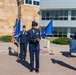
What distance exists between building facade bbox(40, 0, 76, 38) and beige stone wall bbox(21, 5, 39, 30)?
1.52 meters

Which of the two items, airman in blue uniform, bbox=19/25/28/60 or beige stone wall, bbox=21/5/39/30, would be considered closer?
airman in blue uniform, bbox=19/25/28/60

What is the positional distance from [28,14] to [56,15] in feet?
18.8

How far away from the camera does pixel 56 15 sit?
51.9m

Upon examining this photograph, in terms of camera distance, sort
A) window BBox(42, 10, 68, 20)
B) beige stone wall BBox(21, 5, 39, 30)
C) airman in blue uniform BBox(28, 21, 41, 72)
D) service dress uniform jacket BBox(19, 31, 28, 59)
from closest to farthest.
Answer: airman in blue uniform BBox(28, 21, 41, 72)
service dress uniform jacket BBox(19, 31, 28, 59)
beige stone wall BBox(21, 5, 39, 30)
window BBox(42, 10, 68, 20)

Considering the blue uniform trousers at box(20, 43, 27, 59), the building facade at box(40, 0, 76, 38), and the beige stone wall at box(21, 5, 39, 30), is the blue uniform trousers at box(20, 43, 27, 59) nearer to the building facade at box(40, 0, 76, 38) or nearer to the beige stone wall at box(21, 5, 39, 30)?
the beige stone wall at box(21, 5, 39, 30)

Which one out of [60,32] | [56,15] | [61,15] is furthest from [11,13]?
[60,32]

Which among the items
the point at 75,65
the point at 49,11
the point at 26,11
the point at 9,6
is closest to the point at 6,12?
the point at 9,6

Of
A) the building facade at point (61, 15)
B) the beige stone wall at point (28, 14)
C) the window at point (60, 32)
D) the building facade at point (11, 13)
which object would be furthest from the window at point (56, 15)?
the building facade at point (11, 13)

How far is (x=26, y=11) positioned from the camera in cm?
4934

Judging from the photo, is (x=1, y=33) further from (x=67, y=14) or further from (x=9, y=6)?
(x=67, y=14)

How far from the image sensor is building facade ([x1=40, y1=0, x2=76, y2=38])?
50.6m

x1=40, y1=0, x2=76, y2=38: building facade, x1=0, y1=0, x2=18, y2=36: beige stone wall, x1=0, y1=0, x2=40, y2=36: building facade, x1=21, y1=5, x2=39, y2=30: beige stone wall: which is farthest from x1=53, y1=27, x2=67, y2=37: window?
x1=0, y1=0, x2=18, y2=36: beige stone wall

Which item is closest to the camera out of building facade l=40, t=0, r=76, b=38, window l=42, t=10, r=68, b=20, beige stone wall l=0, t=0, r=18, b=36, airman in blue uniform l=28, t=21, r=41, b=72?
airman in blue uniform l=28, t=21, r=41, b=72

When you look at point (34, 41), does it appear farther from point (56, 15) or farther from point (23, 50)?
point (56, 15)
